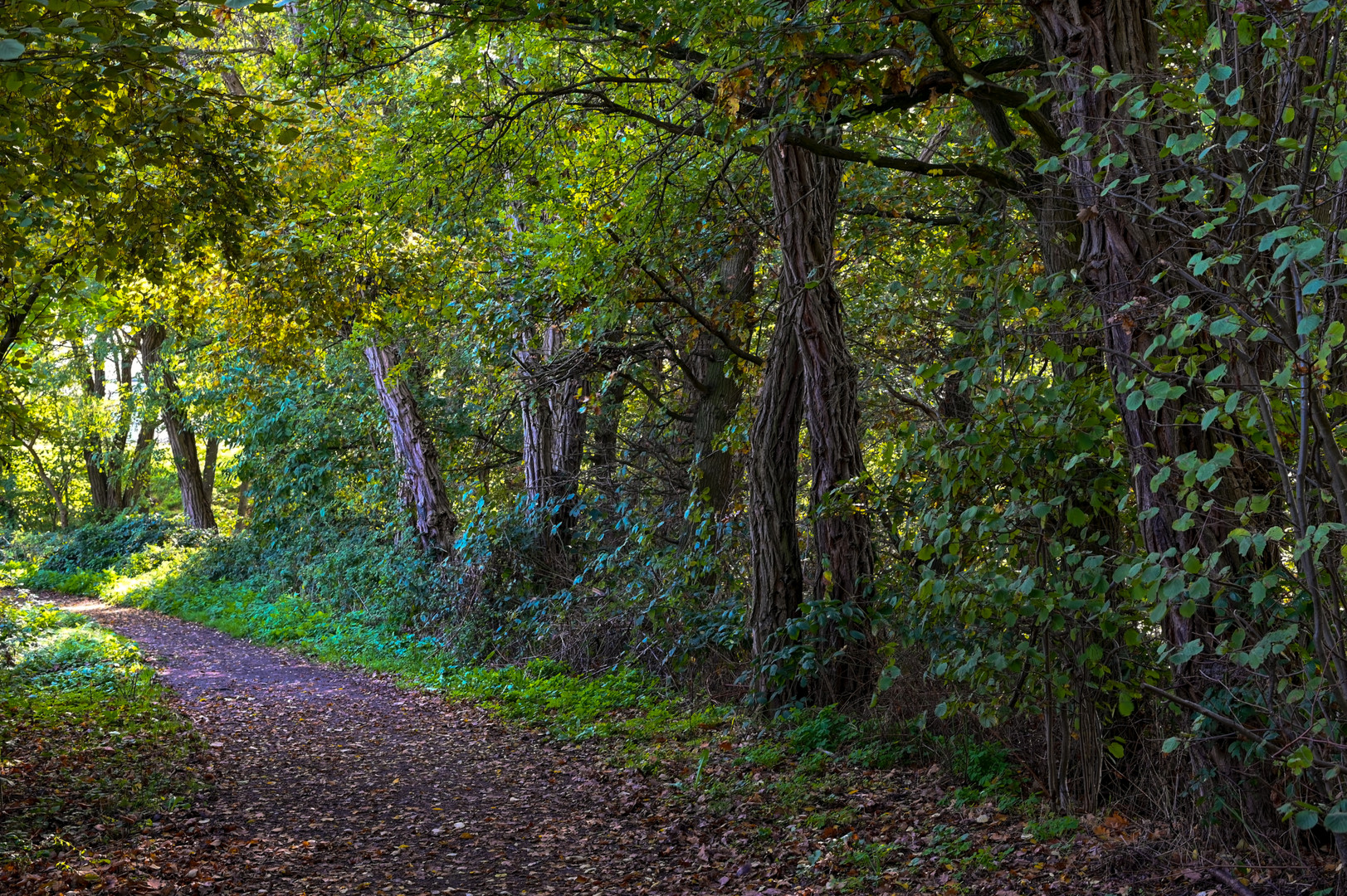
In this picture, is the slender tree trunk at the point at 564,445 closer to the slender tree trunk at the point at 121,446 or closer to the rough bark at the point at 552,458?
the rough bark at the point at 552,458

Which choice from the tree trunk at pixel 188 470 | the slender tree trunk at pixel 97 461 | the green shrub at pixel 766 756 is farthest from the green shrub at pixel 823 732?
the slender tree trunk at pixel 97 461

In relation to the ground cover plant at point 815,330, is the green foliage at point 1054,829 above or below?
below

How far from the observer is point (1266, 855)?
4438mm

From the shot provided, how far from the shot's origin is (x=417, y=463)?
16.2 meters

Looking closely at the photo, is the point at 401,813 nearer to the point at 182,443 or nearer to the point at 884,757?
the point at 884,757

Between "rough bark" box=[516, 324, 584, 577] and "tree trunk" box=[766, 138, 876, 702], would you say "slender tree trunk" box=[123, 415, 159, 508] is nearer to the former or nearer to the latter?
"rough bark" box=[516, 324, 584, 577]

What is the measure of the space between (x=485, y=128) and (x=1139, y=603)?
22.0 ft

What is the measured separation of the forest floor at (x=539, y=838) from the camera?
5047 mm

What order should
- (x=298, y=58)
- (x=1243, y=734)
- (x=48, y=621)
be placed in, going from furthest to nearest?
(x=48, y=621)
(x=298, y=58)
(x=1243, y=734)

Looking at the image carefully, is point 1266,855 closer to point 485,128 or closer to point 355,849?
point 355,849

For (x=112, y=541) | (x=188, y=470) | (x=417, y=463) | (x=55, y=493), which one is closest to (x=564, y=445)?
(x=417, y=463)

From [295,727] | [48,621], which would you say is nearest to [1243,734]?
[295,727]

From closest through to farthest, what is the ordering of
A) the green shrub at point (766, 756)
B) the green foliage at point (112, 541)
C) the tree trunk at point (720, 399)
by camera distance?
the green shrub at point (766, 756)
the tree trunk at point (720, 399)
the green foliage at point (112, 541)

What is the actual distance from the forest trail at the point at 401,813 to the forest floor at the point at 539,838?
2 cm
